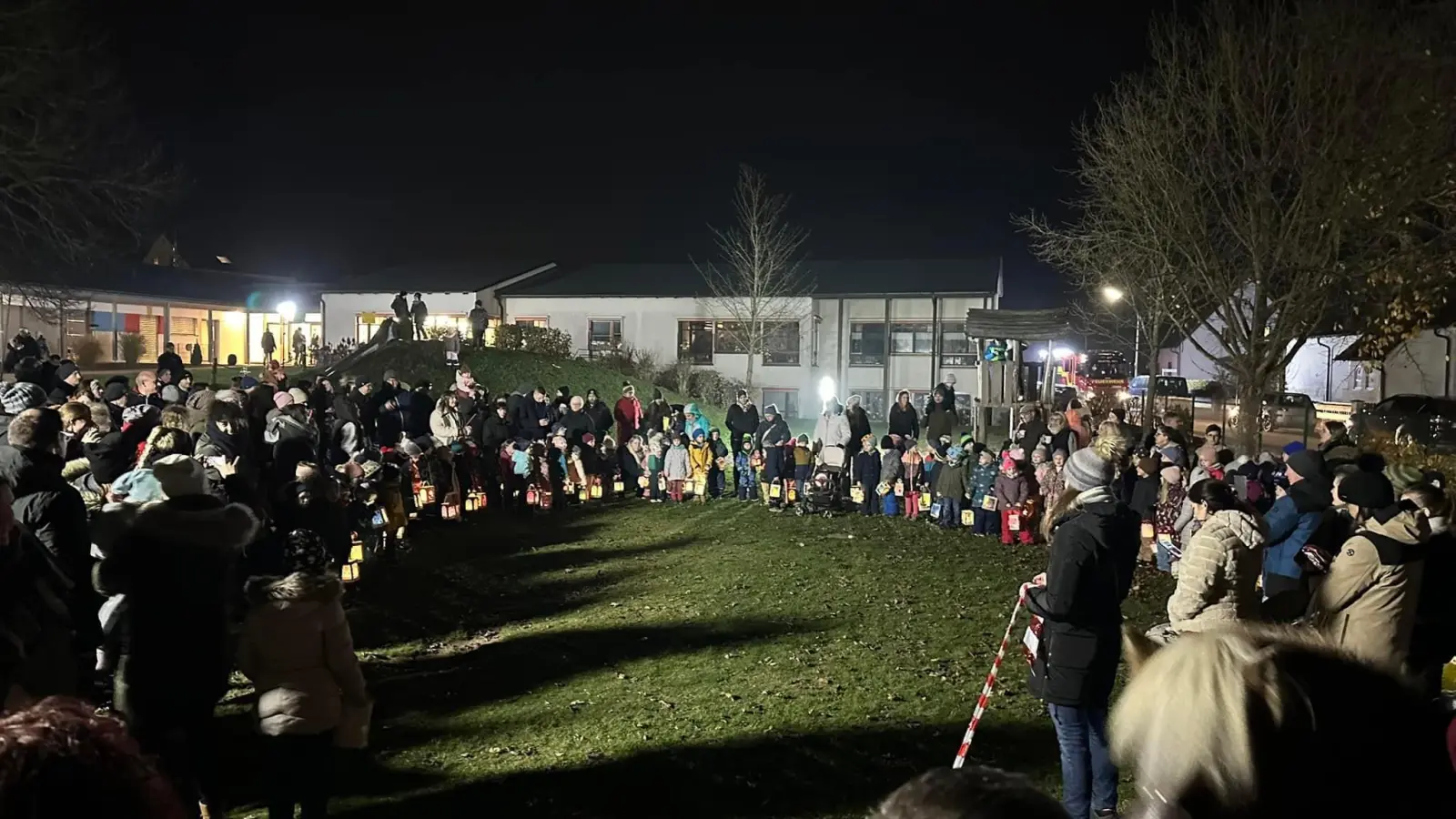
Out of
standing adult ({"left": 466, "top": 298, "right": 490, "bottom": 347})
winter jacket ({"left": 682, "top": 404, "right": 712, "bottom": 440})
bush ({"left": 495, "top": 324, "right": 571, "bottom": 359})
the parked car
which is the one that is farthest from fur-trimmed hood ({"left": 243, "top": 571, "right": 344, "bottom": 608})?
bush ({"left": 495, "top": 324, "right": 571, "bottom": 359})

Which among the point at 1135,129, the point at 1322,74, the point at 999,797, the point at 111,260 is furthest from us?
the point at 111,260

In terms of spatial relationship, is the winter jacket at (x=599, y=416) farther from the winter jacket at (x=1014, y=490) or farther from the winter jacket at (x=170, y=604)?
the winter jacket at (x=170, y=604)

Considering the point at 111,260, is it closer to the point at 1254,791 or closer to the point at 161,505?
the point at 161,505

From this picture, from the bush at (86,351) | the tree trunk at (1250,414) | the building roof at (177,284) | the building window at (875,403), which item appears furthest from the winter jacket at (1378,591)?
the bush at (86,351)

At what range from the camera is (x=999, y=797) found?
1.52 m

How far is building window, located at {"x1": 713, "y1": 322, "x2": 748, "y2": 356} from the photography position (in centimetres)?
3800

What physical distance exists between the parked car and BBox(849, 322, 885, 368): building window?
51.8ft

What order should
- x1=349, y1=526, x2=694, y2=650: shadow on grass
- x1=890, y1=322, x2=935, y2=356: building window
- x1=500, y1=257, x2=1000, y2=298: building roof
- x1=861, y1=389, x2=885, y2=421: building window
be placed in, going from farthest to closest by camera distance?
x1=500, y1=257, x2=1000, y2=298: building roof → x1=890, y1=322, x2=935, y2=356: building window → x1=861, y1=389, x2=885, y2=421: building window → x1=349, y1=526, x2=694, y2=650: shadow on grass

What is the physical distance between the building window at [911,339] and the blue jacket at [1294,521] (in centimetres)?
2956

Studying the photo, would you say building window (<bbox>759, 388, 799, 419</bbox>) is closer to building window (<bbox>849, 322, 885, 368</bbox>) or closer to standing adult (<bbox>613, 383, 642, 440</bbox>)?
building window (<bbox>849, 322, 885, 368</bbox>)

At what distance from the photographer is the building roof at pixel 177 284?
33250 mm

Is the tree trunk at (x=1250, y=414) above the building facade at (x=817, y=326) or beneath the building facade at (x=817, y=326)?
beneath

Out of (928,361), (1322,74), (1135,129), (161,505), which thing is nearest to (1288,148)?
(1322,74)

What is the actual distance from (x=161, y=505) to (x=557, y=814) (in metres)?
2.67
